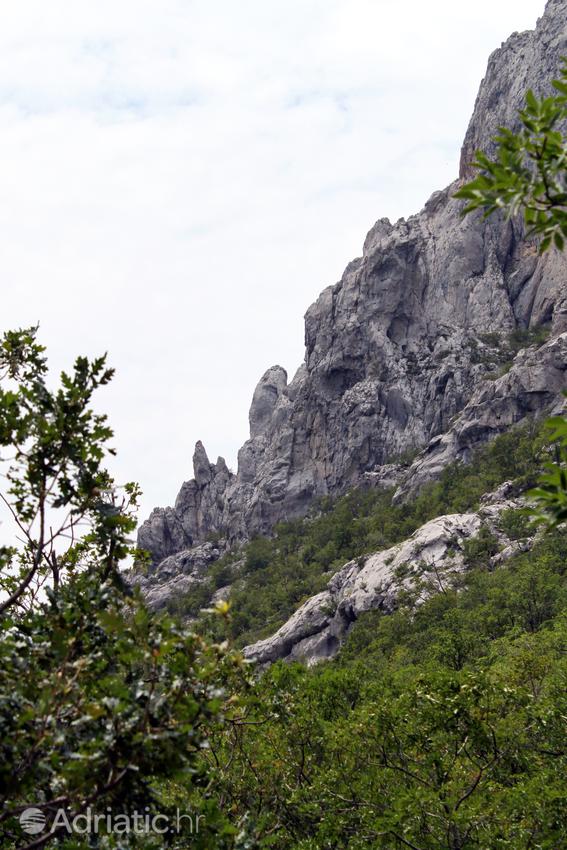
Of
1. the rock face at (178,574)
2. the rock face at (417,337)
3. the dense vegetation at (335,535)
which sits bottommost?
the dense vegetation at (335,535)

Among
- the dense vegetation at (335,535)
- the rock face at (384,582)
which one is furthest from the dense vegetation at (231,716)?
the dense vegetation at (335,535)

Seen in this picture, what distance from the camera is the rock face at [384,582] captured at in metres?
77.6

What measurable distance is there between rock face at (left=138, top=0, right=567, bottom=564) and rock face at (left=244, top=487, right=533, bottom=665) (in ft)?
79.8

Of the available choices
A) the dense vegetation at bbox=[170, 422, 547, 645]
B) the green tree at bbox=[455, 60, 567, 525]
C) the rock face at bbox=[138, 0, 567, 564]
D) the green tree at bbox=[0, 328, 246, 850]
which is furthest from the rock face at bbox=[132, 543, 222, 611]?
the green tree at bbox=[455, 60, 567, 525]

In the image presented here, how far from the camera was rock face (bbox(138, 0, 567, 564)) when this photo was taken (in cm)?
12194

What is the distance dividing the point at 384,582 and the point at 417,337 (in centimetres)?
6505

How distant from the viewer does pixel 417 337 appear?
137m

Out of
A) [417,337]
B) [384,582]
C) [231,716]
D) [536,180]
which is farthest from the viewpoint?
[417,337]

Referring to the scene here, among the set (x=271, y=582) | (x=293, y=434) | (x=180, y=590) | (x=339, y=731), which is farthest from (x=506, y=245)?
(x=339, y=731)

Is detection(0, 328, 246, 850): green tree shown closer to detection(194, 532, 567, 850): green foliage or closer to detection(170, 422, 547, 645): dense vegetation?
detection(194, 532, 567, 850): green foliage

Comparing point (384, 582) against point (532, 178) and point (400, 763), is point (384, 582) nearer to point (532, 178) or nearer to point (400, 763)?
point (400, 763)

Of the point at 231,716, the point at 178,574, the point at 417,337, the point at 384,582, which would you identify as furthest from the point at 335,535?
the point at 231,716

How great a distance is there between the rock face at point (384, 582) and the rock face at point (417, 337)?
2431 centimetres

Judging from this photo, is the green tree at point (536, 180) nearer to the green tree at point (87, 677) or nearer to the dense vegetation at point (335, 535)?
the green tree at point (87, 677)
